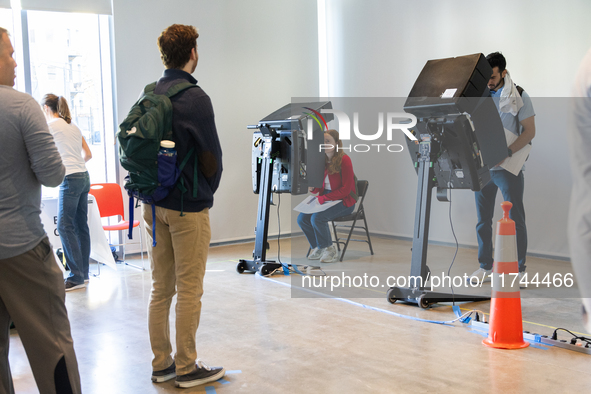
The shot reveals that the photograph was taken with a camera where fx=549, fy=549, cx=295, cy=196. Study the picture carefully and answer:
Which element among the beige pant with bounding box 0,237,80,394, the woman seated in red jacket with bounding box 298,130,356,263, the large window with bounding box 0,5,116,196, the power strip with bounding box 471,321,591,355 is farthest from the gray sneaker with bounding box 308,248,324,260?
the beige pant with bounding box 0,237,80,394

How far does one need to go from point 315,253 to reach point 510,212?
6.92 ft

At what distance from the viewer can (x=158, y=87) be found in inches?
102

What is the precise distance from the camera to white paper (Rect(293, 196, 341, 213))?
18.8ft

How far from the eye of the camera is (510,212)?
4547mm

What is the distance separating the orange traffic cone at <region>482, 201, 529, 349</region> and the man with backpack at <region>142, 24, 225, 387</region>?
1.65 metres

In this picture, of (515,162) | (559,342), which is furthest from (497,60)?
(559,342)

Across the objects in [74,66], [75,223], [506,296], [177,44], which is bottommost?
[506,296]

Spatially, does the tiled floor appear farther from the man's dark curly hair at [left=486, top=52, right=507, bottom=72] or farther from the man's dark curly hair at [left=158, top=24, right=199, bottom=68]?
the man's dark curly hair at [left=486, top=52, right=507, bottom=72]

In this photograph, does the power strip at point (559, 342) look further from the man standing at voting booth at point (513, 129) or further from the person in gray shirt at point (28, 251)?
the person in gray shirt at point (28, 251)

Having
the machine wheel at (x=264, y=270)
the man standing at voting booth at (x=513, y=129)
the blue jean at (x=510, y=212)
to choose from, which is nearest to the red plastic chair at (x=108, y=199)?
the machine wheel at (x=264, y=270)

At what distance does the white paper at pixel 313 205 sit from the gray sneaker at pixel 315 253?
43 centimetres

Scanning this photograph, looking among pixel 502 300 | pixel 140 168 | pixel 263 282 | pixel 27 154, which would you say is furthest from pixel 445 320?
pixel 27 154

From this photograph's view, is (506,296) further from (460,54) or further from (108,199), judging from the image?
(108,199)

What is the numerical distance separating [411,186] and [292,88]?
223 cm
